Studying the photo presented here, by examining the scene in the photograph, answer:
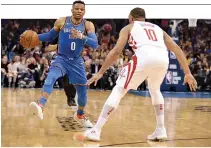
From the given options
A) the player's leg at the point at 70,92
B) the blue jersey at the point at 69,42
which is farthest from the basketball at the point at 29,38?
the player's leg at the point at 70,92

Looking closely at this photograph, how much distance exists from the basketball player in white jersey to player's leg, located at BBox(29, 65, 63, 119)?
65cm

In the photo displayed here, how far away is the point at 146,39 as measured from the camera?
4.45m

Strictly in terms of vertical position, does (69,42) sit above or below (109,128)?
above

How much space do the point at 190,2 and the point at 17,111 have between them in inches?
144

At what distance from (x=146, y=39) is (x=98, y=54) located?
30.6 feet

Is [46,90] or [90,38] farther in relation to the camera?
[90,38]

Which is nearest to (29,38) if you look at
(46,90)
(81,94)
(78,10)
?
(78,10)

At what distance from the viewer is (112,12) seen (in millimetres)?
5961

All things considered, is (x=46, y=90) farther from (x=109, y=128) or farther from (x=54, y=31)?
(x=109, y=128)

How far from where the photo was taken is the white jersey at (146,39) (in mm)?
4414

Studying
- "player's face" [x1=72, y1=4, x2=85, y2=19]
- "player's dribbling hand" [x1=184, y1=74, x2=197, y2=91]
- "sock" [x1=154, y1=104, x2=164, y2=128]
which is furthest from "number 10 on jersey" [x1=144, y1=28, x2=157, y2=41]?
"player's face" [x1=72, y1=4, x2=85, y2=19]

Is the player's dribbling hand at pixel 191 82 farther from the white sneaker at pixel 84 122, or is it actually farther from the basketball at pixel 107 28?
the basketball at pixel 107 28

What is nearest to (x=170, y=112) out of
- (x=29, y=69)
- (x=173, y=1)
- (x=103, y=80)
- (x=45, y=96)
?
(x=173, y=1)

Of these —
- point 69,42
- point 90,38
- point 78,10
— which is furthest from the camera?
point 69,42
